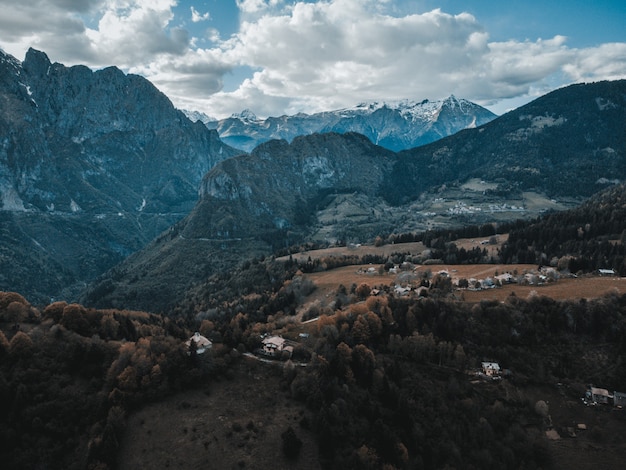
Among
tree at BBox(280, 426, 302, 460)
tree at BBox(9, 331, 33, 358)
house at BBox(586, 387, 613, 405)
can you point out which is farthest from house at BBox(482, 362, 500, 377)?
tree at BBox(9, 331, 33, 358)

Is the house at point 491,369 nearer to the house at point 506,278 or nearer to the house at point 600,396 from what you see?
the house at point 600,396

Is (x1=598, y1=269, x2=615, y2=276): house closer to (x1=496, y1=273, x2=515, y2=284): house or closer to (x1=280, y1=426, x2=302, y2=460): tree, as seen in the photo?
(x1=496, y1=273, x2=515, y2=284): house

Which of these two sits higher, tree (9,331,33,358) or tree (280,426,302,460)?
tree (9,331,33,358)

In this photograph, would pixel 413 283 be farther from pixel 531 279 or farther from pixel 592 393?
pixel 592 393

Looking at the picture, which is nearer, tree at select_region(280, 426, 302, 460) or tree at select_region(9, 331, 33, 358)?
tree at select_region(280, 426, 302, 460)

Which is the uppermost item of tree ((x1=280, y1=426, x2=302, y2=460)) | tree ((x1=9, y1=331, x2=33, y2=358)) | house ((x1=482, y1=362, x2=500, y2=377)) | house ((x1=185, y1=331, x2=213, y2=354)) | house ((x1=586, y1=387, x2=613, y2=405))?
tree ((x1=9, y1=331, x2=33, y2=358))

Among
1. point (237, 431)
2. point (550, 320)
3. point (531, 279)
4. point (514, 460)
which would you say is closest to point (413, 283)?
point (531, 279)
